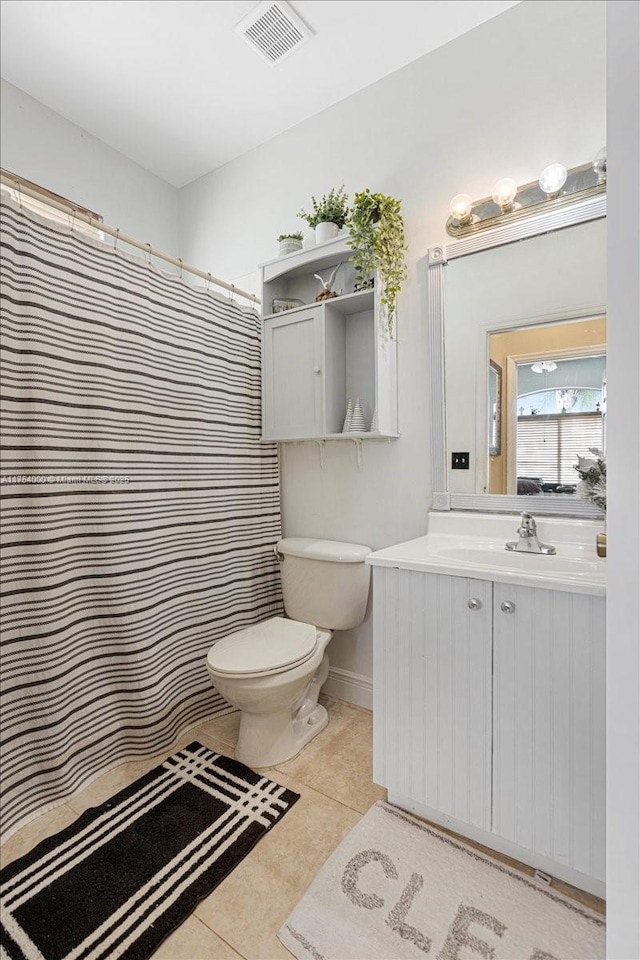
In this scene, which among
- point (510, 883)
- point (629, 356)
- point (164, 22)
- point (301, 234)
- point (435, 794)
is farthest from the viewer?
point (301, 234)

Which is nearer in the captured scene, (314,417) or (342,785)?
(342,785)

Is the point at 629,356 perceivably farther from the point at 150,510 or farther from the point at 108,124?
the point at 108,124

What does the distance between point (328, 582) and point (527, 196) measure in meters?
1.61

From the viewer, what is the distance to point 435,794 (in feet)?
4.33

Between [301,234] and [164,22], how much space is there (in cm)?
85

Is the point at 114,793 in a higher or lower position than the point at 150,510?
lower

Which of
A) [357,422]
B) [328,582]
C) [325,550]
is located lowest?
[328,582]

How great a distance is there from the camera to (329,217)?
1.94m

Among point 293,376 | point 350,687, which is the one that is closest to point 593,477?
point 293,376

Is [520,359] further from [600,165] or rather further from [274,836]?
[274,836]

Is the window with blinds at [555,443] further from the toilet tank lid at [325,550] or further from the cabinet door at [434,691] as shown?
the toilet tank lid at [325,550]

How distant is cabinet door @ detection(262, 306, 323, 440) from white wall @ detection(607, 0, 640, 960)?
1419 mm

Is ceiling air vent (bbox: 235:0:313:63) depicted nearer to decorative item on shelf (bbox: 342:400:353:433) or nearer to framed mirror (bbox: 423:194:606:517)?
framed mirror (bbox: 423:194:606:517)

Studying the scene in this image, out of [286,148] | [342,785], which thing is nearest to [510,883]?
[342,785]
